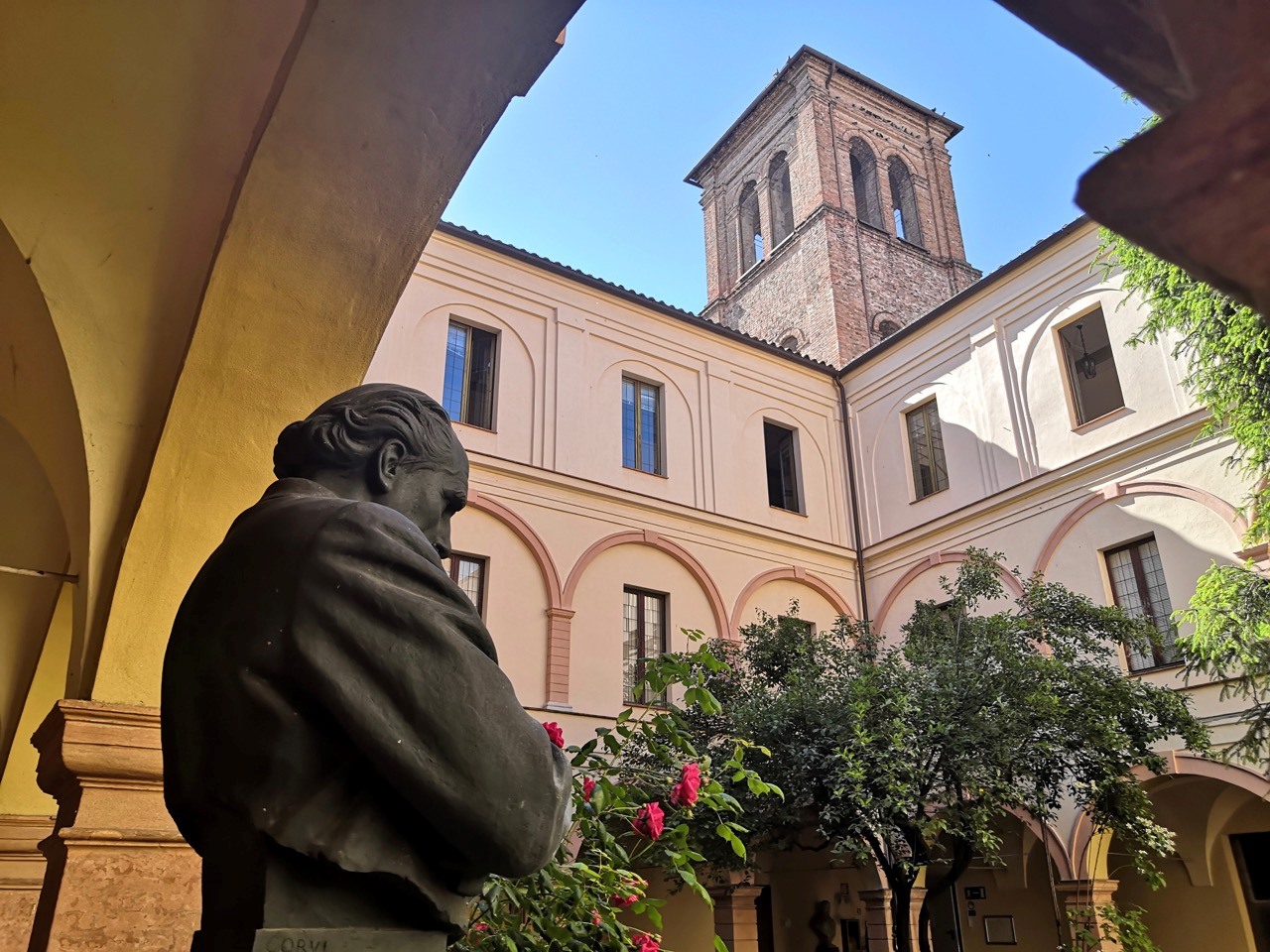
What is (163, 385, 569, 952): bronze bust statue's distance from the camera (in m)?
1.13

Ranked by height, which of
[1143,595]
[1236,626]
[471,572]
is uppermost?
[471,572]

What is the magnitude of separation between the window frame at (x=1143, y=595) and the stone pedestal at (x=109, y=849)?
422 inches

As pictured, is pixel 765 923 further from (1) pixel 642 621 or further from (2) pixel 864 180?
(2) pixel 864 180

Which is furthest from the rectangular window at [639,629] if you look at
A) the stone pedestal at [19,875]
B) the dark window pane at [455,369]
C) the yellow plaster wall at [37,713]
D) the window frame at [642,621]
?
the stone pedestal at [19,875]

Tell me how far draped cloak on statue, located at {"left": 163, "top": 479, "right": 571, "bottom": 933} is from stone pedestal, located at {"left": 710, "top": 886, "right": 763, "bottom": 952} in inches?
485

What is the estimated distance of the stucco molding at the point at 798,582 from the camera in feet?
46.6

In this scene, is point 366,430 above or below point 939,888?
above

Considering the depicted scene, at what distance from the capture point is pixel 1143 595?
38.8 ft

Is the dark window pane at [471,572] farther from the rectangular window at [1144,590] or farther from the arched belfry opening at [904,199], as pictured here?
the arched belfry opening at [904,199]

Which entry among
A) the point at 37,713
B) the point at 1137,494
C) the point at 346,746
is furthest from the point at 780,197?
the point at 346,746

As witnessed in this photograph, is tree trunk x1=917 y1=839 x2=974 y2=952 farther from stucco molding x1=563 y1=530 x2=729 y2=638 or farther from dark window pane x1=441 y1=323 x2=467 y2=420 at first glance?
dark window pane x1=441 y1=323 x2=467 y2=420

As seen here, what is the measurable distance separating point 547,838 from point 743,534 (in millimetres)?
13626

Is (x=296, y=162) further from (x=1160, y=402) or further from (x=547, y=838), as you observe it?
(x=1160, y=402)

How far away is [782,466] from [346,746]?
50.0ft
